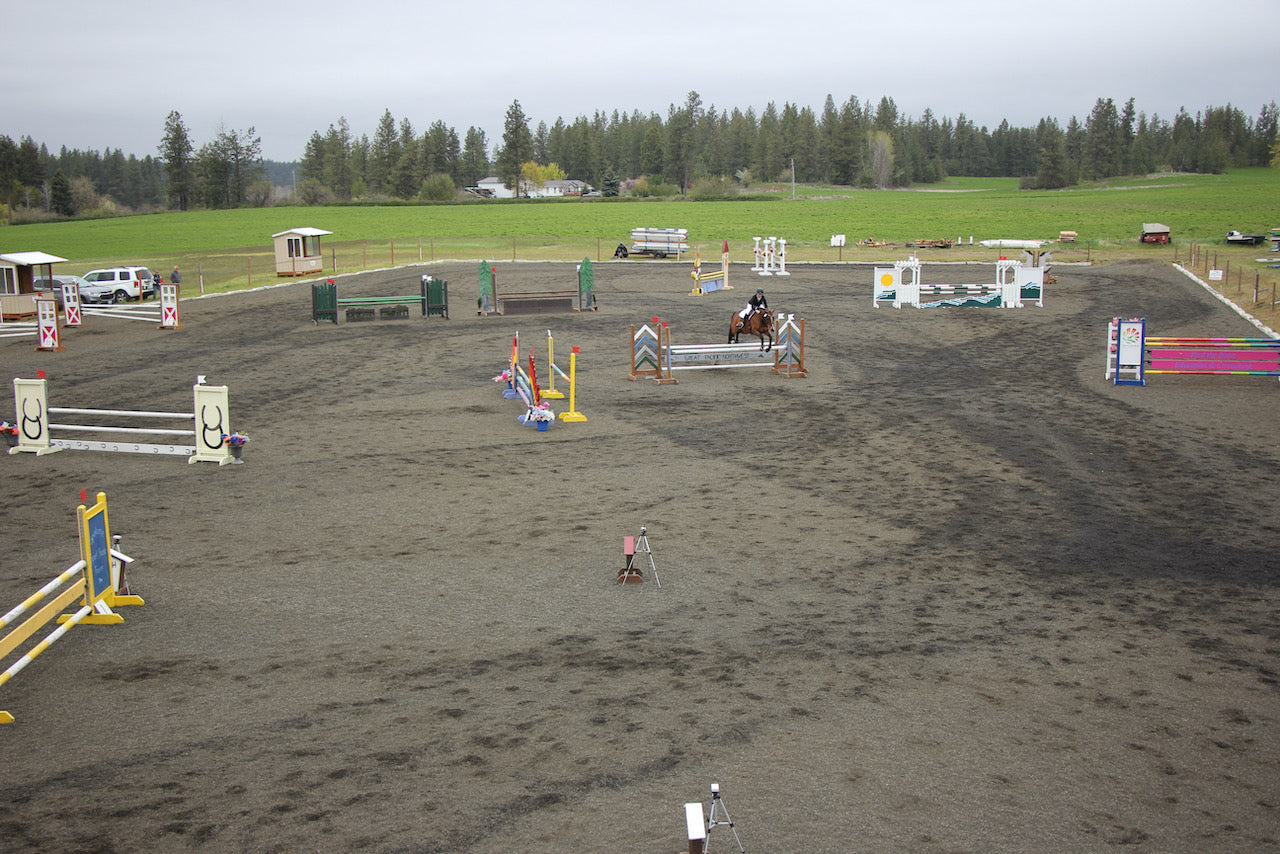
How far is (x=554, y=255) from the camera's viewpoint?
62.6 metres

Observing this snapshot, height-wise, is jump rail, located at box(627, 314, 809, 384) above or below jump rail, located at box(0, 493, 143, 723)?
above

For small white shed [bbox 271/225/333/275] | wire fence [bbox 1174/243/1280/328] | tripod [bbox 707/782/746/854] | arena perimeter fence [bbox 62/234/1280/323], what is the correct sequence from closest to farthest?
tripod [bbox 707/782/746/854]
wire fence [bbox 1174/243/1280/328]
small white shed [bbox 271/225/333/275]
arena perimeter fence [bbox 62/234/1280/323]

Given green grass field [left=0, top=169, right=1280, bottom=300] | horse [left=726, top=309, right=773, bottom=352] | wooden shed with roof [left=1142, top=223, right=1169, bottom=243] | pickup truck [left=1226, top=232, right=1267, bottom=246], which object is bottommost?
horse [left=726, top=309, right=773, bottom=352]

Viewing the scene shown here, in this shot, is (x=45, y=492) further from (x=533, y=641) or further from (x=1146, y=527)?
(x=1146, y=527)

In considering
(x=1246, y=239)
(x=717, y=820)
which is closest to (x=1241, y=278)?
(x=1246, y=239)

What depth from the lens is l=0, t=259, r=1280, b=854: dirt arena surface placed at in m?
6.07

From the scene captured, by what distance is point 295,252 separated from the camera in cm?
4628

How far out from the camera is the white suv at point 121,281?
3959cm

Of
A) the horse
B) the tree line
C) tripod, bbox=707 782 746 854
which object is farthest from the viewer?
the tree line

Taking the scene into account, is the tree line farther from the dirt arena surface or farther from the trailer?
the dirt arena surface

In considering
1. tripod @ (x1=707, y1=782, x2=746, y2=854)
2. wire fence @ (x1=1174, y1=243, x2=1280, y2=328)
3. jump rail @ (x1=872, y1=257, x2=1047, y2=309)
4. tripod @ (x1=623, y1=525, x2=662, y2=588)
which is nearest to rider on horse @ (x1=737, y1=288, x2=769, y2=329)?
jump rail @ (x1=872, y1=257, x2=1047, y2=309)

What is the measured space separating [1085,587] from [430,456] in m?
9.86

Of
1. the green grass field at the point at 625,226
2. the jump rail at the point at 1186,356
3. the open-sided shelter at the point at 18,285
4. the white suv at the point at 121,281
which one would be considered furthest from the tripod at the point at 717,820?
the green grass field at the point at 625,226

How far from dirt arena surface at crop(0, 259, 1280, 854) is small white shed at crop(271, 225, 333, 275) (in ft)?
93.1
